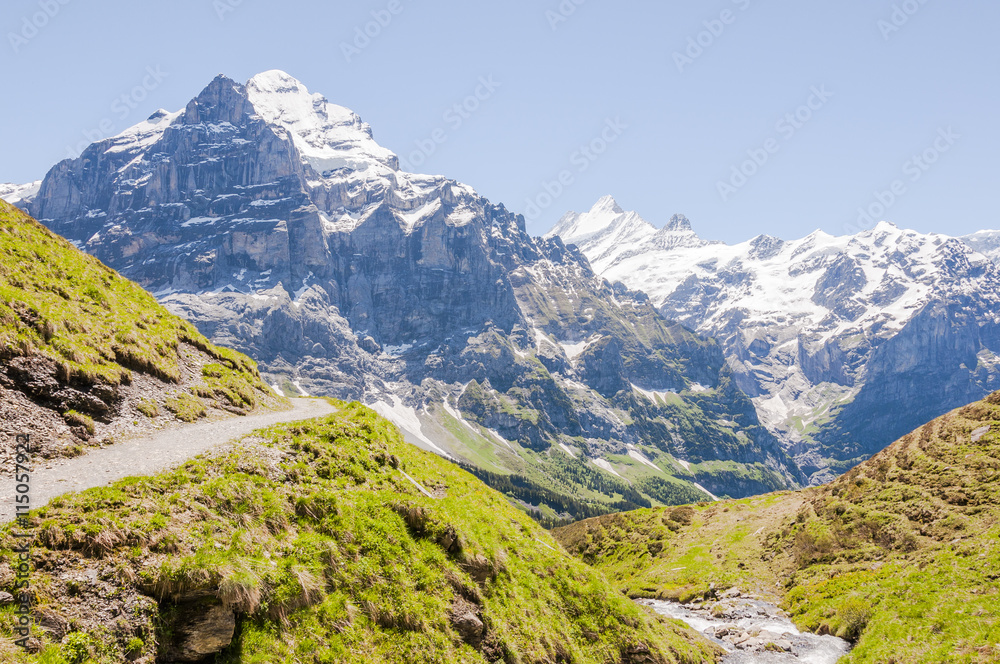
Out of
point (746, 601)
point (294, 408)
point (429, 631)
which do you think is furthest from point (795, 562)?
point (294, 408)

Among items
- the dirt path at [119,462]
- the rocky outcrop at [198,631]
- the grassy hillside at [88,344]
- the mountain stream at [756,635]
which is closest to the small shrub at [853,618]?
the mountain stream at [756,635]

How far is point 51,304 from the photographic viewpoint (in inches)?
1020

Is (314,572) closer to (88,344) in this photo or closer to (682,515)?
(88,344)

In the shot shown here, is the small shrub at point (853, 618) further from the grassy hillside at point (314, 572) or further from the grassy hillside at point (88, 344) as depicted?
the grassy hillside at point (88, 344)

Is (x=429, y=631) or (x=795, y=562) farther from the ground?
(x=429, y=631)

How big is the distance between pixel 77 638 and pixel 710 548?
61.4 meters

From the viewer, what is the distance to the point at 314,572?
56.2 feet

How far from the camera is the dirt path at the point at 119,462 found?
1642cm

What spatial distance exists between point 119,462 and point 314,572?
9.38m

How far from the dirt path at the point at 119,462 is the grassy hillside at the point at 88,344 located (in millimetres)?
2106

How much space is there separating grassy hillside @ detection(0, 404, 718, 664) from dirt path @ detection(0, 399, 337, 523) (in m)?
2.03

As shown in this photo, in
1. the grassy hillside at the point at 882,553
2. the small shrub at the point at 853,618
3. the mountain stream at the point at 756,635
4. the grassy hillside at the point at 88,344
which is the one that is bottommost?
the mountain stream at the point at 756,635

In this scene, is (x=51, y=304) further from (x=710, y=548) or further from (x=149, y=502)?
(x=710, y=548)

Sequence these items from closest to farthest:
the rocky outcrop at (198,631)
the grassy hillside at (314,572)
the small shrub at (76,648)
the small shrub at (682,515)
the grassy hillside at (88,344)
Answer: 1. the small shrub at (76,648)
2. the grassy hillside at (314,572)
3. the rocky outcrop at (198,631)
4. the grassy hillside at (88,344)
5. the small shrub at (682,515)
